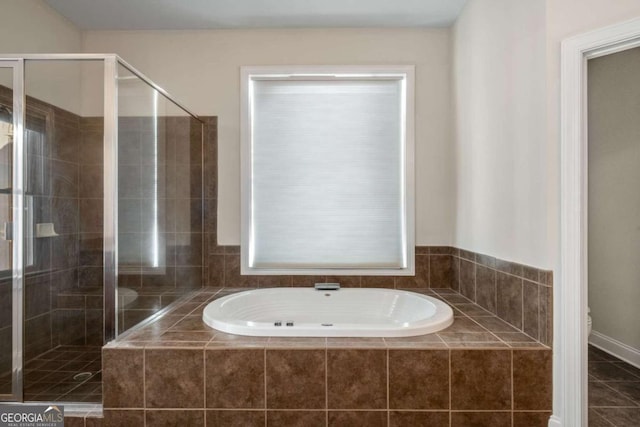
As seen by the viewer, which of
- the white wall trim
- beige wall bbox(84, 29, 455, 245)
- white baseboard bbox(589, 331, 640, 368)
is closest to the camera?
the white wall trim

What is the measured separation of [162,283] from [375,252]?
5.14 ft

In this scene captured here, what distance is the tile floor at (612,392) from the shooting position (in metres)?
1.71

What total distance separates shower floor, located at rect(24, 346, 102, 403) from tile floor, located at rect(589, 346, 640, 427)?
253 cm

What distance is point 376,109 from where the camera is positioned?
2715 mm

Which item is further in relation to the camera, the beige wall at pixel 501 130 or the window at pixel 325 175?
the window at pixel 325 175

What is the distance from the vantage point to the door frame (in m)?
1.51

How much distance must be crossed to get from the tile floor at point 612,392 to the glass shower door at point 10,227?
293cm

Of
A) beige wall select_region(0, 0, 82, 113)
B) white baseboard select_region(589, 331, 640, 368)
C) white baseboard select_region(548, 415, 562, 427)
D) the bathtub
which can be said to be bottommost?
white baseboard select_region(589, 331, 640, 368)

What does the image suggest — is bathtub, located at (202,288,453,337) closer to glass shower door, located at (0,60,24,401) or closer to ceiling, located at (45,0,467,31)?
glass shower door, located at (0,60,24,401)

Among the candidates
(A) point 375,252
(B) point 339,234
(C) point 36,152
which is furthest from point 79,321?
(A) point 375,252

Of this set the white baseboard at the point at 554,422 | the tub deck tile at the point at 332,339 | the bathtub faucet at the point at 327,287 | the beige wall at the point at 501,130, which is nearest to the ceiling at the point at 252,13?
the beige wall at the point at 501,130

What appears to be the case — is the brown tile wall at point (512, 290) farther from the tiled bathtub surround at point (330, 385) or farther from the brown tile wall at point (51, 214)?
the brown tile wall at point (51, 214)

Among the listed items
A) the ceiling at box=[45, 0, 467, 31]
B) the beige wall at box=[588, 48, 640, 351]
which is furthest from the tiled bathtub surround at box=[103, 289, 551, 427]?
the ceiling at box=[45, 0, 467, 31]

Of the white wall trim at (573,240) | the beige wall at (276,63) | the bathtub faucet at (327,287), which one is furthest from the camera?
the beige wall at (276,63)
